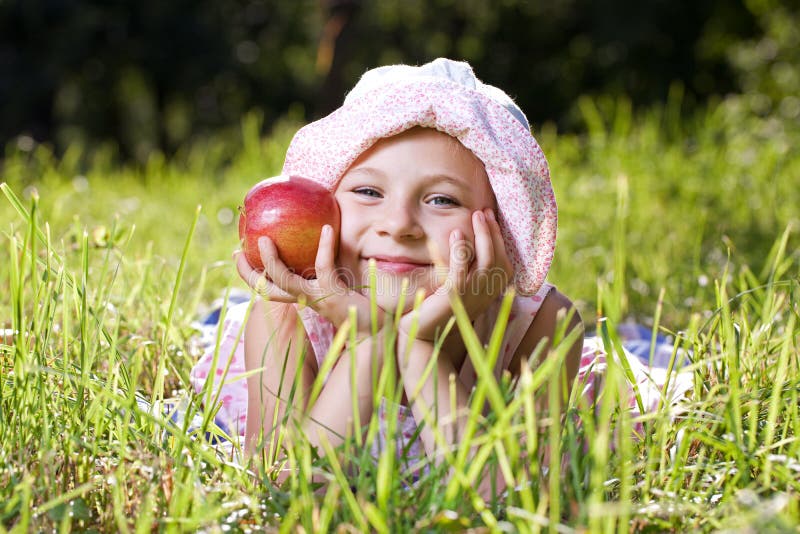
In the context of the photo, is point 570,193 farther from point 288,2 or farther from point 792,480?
point 288,2

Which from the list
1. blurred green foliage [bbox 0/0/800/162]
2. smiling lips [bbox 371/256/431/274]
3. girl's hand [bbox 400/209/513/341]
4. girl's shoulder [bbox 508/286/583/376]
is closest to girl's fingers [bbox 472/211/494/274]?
girl's hand [bbox 400/209/513/341]

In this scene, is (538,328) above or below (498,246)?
below

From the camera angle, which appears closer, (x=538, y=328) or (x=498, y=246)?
(x=498, y=246)

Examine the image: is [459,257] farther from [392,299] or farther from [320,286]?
[320,286]

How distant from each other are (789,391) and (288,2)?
20.6 meters

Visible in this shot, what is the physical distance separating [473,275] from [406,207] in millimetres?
229

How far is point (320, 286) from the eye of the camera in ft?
6.98

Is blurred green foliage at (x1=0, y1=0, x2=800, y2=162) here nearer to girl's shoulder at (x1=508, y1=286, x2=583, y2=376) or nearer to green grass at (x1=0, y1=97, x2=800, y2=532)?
girl's shoulder at (x1=508, y1=286, x2=583, y2=376)

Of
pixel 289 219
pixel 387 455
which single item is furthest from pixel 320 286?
pixel 387 455

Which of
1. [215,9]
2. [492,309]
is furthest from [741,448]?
[215,9]

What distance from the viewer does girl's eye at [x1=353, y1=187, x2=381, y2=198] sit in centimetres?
224

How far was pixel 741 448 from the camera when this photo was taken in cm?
150

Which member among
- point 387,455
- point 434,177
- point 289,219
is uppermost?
point 434,177

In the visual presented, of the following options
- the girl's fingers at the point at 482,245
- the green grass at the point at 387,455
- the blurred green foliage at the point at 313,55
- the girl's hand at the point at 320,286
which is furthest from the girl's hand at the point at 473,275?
the blurred green foliage at the point at 313,55
